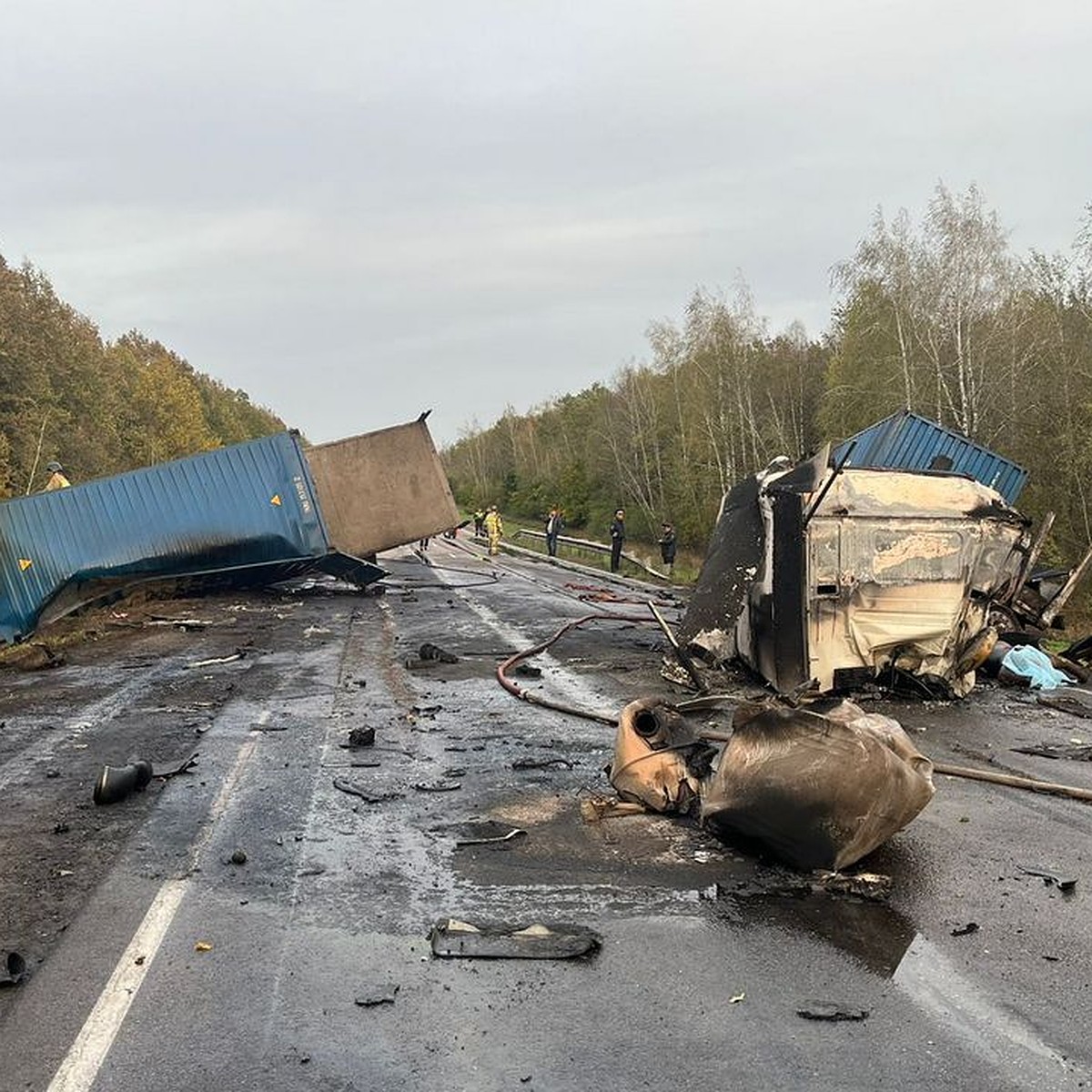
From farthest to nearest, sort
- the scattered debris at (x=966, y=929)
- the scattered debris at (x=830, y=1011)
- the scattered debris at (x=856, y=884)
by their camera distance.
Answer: the scattered debris at (x=856, y=884)
the scattered debris at (x=966, y=929)
the scattered debris at (x=830, y=1011)

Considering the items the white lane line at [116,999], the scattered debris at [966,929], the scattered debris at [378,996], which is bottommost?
the scattered debris at [966,929]

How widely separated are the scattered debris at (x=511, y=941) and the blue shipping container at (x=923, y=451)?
437 inches

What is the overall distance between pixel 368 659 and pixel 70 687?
3050mm

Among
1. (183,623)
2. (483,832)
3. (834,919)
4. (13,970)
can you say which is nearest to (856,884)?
(834,919)

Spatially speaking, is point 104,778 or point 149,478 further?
point 149,478

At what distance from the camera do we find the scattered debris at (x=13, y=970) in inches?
135

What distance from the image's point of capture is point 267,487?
1720 centimetres

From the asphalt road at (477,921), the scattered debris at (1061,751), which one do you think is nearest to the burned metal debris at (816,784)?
the asphalt road at (477,921)

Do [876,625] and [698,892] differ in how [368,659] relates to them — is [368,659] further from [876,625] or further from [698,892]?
[698,892]

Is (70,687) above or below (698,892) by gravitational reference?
above

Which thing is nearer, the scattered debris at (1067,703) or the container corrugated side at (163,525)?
the scattered debris at (1067,703)

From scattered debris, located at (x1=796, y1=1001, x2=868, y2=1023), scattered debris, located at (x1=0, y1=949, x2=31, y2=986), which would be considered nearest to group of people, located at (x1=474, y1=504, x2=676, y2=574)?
scattered debris, located at (x1=796, y1=1001, x2=868, y2=1023)

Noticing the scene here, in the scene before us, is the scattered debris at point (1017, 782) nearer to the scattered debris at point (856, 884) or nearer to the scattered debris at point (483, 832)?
the scattered debris at point (856, 884)

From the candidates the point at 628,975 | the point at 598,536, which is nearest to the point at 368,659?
the point at 628,975
